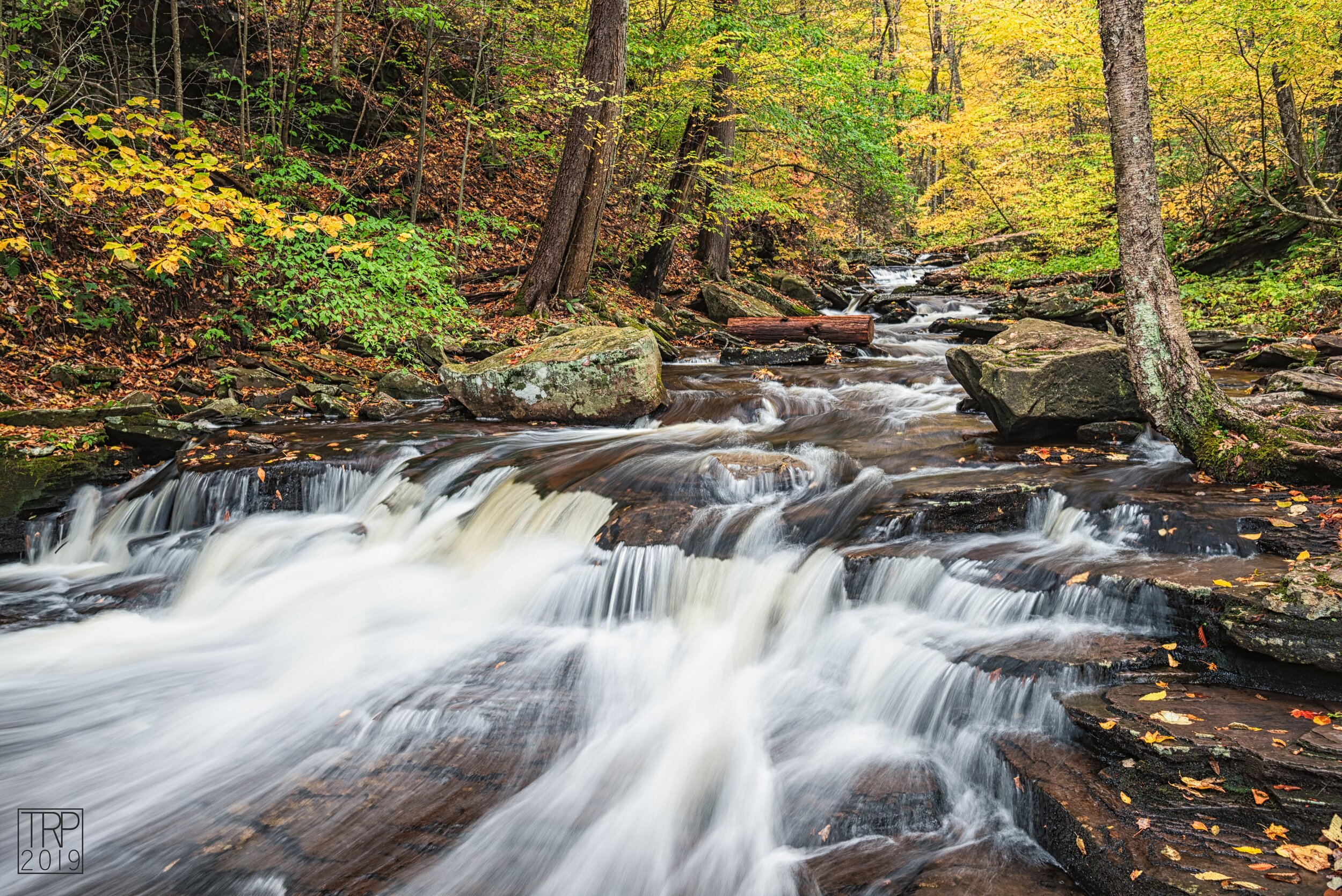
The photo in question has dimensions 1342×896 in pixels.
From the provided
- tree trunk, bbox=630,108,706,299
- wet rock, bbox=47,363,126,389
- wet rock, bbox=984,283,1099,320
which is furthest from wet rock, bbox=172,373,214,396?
wet rock, bbox=984,283,1099,320

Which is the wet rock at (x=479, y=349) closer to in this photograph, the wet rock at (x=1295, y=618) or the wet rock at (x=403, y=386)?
the wet rock at (x=403, y=386)

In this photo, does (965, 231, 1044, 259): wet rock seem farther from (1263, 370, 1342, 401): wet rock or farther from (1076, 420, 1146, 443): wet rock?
(1076, 420, 1146, 443): wet rock

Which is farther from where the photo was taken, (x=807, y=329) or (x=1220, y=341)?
(x=807, y=329)

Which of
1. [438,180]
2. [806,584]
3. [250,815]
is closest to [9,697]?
[250,815]

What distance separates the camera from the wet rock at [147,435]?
24.3ft

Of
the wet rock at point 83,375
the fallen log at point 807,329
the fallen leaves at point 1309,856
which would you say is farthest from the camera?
the fallen log at point 807,329

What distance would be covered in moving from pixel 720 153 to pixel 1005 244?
1265cm

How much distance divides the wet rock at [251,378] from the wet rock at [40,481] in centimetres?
180

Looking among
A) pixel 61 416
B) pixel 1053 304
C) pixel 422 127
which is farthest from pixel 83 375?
pixel 1053 304

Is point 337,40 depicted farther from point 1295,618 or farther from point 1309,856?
point 1309,856

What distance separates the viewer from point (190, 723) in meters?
4.40

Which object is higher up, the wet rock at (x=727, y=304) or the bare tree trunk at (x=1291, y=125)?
the bare tree trunk at (x=1291, y=125)

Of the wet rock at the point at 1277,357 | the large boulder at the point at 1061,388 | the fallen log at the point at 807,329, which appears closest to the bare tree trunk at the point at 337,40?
the fallen log at the point at 807,329

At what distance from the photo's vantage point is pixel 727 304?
14.6m
